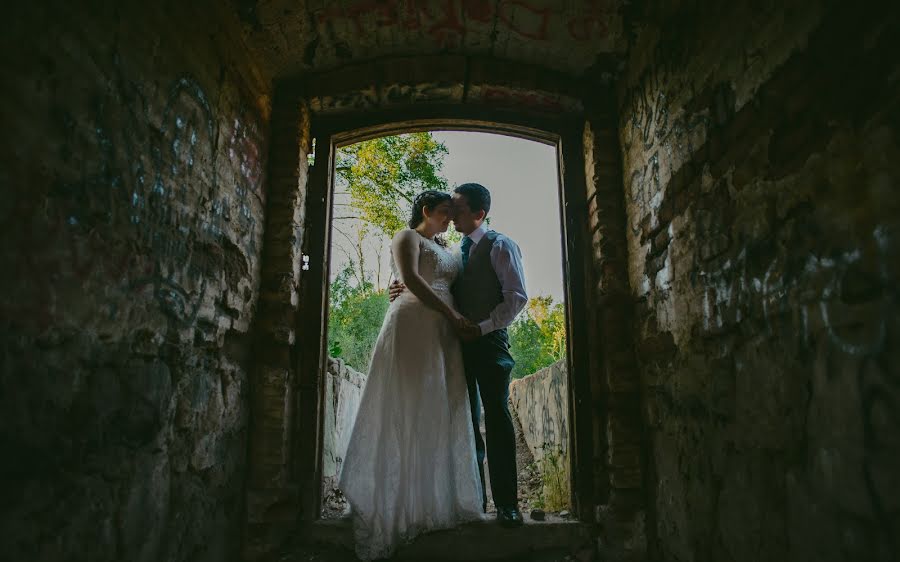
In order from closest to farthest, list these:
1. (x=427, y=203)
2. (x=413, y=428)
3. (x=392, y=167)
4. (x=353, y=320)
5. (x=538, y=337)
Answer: (x=413, y=428) → (x=427, y=203) → (x=392, y=167) → (x=353, y=320) → (x=538, y=337)

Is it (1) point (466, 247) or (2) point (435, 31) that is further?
(1) point (466, 247)

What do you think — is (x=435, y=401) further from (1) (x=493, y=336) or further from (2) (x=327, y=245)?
(2) (x=327, y=245)

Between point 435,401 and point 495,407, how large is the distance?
0.33m

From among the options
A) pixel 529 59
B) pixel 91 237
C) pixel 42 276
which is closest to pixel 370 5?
pixel 529 59

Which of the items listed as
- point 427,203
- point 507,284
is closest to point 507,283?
point 507,284

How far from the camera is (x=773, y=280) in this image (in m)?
1.71

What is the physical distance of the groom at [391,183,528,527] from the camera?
2.96 metres

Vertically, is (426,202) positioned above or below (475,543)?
above

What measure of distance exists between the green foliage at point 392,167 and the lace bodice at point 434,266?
433cm

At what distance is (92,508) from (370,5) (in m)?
2.63

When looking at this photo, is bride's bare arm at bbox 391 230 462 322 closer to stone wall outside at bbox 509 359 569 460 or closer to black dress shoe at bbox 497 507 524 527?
black dress shoe at bbox 497 507 524 527

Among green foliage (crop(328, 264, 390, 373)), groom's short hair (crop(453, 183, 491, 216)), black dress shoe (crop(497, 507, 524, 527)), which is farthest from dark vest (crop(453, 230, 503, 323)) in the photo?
green foliage (crop(328, 264, 390, 373))

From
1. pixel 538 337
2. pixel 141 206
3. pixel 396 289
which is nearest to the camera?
pixel 141 206

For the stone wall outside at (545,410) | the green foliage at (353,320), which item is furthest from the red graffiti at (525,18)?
the green foliage at (353,320)
